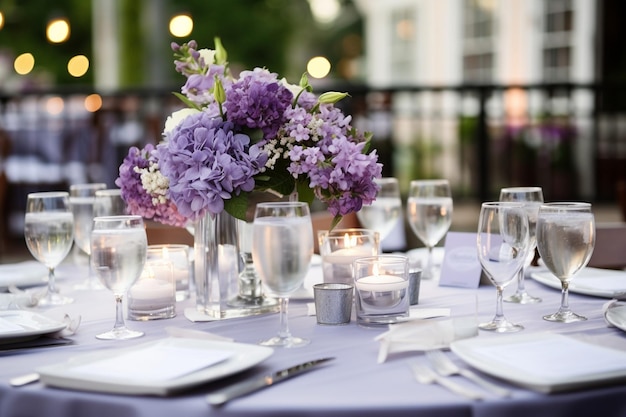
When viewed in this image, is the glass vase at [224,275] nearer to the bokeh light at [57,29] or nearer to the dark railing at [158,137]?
the bokeh light at [57,29]

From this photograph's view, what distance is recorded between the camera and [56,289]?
2.00 metres

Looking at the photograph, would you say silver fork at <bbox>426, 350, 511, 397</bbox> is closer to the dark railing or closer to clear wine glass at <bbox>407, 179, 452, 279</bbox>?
clear wine glass at <bbox>407, 179, 452, 279</bbox>

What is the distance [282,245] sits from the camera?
1339 millimetres

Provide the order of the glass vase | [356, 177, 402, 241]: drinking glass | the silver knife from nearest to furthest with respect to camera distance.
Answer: the silver knife < the glass vase < [356, 177, 402, 241]: drinking glass

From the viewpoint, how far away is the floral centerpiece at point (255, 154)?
5.27 ft

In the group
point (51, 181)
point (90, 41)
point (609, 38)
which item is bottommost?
point (51, 181)

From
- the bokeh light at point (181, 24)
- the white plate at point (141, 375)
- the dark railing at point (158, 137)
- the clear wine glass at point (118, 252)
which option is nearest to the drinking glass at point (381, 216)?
the clear wine glass at point (118, 252)

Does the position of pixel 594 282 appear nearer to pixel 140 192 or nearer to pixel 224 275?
pixel 224 275

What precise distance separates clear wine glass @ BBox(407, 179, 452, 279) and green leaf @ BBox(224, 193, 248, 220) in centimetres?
57

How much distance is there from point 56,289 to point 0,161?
498cm

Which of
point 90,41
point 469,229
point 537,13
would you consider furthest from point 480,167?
point 90,41

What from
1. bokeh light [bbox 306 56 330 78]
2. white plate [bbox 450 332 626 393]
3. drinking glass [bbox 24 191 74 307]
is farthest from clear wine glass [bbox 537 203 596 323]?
bokeh light [bbox 306 56 330 78]

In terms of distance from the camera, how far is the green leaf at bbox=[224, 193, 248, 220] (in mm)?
1633

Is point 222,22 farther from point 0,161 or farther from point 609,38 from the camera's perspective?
point 0,161
